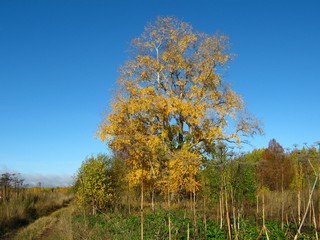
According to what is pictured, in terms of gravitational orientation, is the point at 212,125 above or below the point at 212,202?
above

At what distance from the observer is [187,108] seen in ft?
79.5

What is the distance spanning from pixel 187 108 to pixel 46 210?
11638 millimetres

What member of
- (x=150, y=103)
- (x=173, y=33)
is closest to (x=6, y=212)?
(x=150, y=103)

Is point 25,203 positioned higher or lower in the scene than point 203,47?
lower

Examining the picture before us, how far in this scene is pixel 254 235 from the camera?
9.84 metres

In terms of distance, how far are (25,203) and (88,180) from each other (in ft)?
14.0

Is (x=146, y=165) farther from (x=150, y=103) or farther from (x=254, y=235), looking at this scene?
(x=254, y=235)

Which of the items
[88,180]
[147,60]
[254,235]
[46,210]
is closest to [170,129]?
[147,60]

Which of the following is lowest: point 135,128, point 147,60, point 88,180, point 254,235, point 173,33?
point 254,235

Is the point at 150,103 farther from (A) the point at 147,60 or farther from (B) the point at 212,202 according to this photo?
(B) the point at 212,202

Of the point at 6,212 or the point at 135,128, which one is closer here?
the point at 6,212

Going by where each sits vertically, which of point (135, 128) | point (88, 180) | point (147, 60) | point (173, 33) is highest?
point (173, 33)

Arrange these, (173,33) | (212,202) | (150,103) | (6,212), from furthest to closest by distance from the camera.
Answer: (173,33), (150,103), (212,202), (6,212)

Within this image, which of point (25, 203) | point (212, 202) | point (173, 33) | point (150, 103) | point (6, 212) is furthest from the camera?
point (173, 33)
